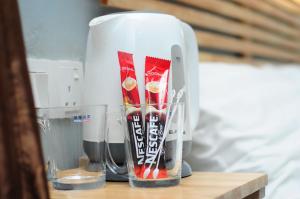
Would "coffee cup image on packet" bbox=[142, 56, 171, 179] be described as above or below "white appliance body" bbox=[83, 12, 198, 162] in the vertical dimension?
below

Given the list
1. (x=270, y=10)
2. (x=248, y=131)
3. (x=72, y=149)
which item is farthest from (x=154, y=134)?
(x=270, y=10)

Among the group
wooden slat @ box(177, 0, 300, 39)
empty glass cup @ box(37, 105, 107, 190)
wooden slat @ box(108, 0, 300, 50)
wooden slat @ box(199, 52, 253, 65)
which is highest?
wooden slat @ box(177, 0, 300, 39)

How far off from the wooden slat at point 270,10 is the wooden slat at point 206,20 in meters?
0.10

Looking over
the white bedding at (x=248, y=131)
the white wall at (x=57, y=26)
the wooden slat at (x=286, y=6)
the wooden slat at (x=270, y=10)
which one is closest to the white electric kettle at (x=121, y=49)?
the white wall at (x=57, y=26)

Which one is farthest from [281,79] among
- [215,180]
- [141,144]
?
[141,144]

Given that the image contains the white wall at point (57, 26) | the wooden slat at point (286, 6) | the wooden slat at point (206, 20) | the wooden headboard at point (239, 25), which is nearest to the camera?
the white wall at point (57, 26)

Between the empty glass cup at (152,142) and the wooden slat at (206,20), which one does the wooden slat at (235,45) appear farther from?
the empty glass cup at (152,142)

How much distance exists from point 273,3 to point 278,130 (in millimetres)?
1536

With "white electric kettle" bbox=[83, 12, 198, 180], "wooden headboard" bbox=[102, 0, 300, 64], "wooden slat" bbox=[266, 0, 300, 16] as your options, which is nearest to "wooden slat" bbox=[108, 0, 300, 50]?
"wooden headboard" bbox=[102, 0, 300, 64]

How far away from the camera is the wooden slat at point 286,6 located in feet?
8.72

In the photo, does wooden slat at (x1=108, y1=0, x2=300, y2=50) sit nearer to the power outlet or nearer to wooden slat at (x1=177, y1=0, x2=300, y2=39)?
wooden slat at (x1=177, y1=0, x2=300, y2=39)

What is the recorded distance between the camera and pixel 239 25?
2152mm

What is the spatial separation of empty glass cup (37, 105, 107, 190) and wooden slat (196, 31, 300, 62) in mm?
1029

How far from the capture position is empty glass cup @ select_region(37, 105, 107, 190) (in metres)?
0.71
